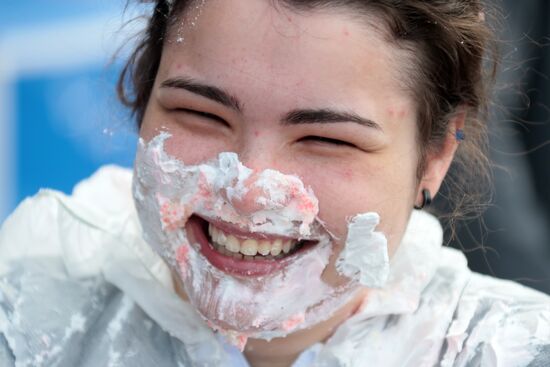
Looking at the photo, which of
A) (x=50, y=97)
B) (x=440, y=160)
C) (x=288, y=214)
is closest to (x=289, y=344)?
(x=288, y=214)

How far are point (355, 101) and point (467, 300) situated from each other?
43 centimetres

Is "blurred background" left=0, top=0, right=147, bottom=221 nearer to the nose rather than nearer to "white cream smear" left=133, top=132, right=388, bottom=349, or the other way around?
"white cream smear" left=133, top=132, right=388, bottom=349

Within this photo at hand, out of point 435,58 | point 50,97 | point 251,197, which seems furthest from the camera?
point 50,97

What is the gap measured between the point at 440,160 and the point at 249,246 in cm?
38

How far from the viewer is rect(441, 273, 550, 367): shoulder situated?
3.96 ft

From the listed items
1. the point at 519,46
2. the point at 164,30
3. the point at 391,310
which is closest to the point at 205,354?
the point at 391,310

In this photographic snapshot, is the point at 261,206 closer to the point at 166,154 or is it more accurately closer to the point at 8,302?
the point at 166,154

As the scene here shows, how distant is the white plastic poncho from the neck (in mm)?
17

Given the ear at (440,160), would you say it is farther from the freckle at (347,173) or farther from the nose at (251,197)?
the nose at (251,197)

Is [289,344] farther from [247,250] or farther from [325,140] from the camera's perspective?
[325,140]

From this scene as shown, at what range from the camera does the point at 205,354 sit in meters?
1.29

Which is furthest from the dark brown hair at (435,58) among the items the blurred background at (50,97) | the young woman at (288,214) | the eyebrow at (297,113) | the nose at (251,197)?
the blurred background at (50,97)

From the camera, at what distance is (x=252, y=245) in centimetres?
116

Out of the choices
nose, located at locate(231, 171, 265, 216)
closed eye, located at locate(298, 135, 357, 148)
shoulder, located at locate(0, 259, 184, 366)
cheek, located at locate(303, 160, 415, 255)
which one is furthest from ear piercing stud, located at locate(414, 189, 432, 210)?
shoulder, located at locate(0, 259, 184, 366)
